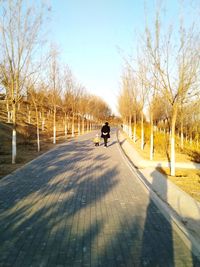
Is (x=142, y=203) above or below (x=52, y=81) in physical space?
below

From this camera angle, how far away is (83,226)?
555 centimetres

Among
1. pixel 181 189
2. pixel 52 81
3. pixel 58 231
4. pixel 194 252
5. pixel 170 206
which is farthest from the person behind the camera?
pixel 52 81

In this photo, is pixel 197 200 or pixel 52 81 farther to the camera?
pixel 52 81

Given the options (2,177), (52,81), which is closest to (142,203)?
(2,177)

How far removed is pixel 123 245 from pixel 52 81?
21722 mm

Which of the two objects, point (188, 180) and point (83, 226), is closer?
point (83, 226)

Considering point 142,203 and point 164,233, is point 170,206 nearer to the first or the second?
point 142,203

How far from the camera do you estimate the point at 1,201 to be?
7.14 meters

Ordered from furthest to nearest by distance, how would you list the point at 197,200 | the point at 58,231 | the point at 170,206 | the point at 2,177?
the point at 2,177
the point at 197,200
the point at 170,206
the point at 58,231

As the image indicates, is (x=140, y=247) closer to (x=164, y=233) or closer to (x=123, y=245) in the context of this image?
(x=123, y=245)

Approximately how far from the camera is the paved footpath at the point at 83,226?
4285 mm

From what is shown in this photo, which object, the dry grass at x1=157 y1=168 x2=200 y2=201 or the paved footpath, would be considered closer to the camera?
the paved footpath

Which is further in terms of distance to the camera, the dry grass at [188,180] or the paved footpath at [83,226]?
the dry grass at [188,180]

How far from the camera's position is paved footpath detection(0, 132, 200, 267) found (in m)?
4.29
